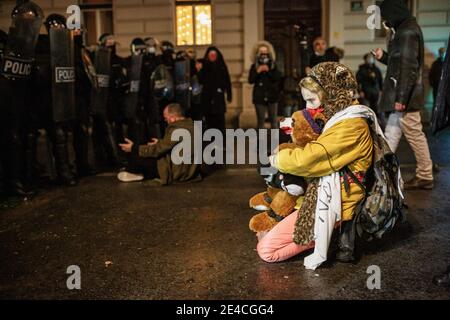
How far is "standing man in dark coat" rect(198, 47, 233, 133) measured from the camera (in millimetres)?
9539

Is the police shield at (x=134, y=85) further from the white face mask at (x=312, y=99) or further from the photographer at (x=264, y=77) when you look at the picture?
the white face mask at (x=312, y=99)

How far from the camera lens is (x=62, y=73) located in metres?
6.32

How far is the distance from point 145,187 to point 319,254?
10.9 ft

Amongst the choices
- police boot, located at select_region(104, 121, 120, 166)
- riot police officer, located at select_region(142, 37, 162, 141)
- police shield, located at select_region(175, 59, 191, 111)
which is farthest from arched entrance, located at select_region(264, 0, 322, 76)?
police boot, located at select_region(104, 121, 120, 166)

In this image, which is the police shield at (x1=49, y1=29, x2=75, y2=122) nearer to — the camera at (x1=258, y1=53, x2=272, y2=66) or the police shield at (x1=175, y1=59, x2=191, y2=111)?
the police shield at (x1=175, y1=59, x2=191, y2=111)

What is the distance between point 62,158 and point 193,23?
7573 millimetres

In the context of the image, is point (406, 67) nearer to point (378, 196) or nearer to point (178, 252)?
point (378, 196)

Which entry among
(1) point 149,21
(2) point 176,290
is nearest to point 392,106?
(2) point 176,290

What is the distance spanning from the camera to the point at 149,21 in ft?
42.9

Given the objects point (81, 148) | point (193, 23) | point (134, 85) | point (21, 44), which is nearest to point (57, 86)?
point (21, 44)

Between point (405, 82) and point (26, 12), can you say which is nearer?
point (405, 82)

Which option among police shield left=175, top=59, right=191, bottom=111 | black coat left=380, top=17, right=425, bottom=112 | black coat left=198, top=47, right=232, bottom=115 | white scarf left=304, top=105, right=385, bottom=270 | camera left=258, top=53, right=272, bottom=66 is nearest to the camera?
white scarf left=304, top=105, right=385, bottom=270

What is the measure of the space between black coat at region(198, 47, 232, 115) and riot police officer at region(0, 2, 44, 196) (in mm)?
3874
